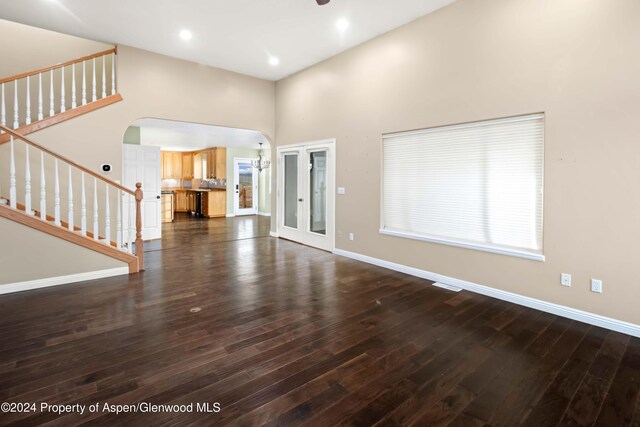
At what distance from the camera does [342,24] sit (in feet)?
15.3

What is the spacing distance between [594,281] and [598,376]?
1204mm

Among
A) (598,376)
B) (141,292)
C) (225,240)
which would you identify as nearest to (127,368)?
(141,292)

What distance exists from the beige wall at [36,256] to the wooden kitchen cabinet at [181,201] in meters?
9.22

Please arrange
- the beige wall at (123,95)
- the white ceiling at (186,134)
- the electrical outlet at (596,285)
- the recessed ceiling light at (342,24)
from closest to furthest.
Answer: the electrical outlet at (596,285), the recessed ceiling light at (342,24), the beige wall at (123,95), the white ceiling at (186,134)

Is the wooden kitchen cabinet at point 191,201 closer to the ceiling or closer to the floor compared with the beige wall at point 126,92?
closer to the floor

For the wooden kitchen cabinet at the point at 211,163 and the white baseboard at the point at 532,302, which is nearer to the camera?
the white baseboard at the point at 532,302

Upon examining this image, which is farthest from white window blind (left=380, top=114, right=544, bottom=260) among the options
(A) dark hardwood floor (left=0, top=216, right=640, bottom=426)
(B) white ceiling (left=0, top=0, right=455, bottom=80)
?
(B) white ceiling (left=0, top=0, right=455, bottom=80)

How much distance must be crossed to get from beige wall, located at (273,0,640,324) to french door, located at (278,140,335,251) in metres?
1.37

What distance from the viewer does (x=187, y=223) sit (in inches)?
393

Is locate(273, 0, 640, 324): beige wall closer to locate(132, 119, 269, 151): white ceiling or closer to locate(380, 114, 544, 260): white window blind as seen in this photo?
locate(380, 114, 544, 260): white window blind

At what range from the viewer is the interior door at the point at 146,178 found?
668 cm

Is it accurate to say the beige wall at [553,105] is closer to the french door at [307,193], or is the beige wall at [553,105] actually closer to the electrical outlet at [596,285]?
the electrical outlet at [596,285]

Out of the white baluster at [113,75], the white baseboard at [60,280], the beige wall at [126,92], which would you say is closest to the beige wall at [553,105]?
the beige wall at [126,92]

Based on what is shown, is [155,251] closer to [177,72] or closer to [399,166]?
[177,72]
